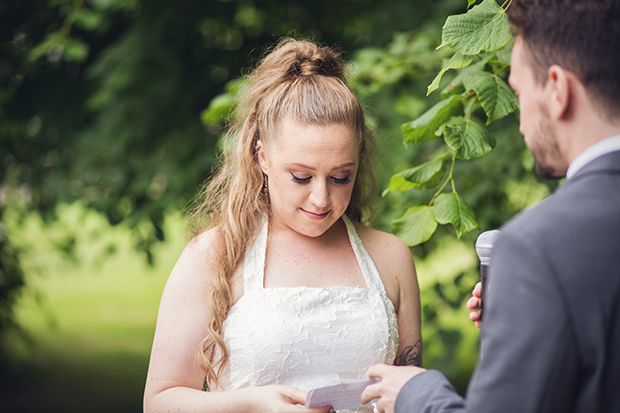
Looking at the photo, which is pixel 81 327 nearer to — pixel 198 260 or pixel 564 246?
pixel 198 260

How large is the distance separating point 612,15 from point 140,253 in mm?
3647

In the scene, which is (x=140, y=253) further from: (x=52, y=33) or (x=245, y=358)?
(x=245, y=358)

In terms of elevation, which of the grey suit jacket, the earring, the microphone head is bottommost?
the grey suit jacket

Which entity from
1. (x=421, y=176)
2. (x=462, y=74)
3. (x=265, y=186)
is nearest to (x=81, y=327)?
(x=265, y=186)

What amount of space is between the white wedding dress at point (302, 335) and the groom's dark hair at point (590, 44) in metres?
1.04

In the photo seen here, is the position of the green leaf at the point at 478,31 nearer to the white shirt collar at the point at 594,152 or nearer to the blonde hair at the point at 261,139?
the blonde hair at the point at 261,139

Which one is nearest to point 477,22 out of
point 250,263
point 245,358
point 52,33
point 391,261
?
point 391,261

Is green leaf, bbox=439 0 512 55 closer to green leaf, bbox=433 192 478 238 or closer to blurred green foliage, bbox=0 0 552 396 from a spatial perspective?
green leaf, bbox=433 192 478 238

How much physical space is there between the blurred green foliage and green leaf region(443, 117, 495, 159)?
1148mm

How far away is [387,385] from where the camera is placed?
130cm

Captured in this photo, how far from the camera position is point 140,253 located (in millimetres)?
4105

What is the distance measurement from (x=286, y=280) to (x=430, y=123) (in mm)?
758

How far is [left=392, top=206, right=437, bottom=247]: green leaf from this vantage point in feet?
6.48

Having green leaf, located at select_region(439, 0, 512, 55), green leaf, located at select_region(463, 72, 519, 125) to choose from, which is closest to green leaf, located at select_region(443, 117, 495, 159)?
green leaf, located at select_region(463, 72, 519, 125)
